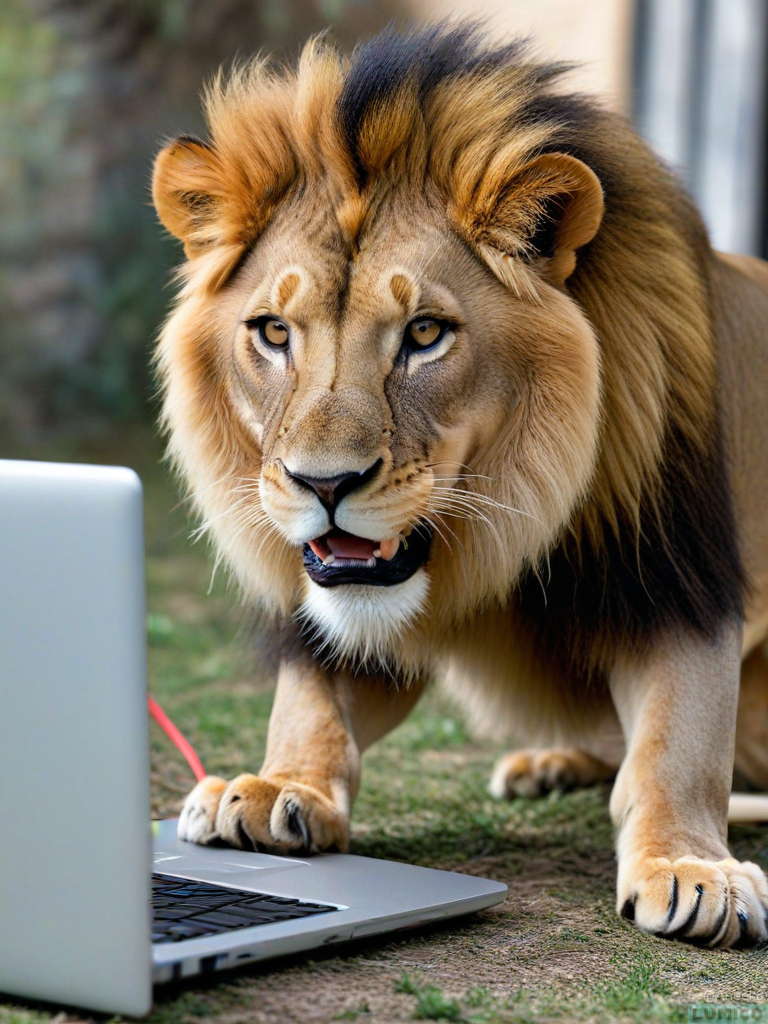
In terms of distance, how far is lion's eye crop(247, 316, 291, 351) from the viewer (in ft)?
6.38

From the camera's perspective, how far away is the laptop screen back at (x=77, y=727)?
48.9 inches

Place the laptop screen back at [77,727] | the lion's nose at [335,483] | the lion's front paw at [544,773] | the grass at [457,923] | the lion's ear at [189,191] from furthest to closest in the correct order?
the lion's front paw at [544,773] < the lion's ear at [189,191] < the lion's nose at [335,483] < the grass at [457,923] < the laptop screen back at [77,727]

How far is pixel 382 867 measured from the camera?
6.27 ft

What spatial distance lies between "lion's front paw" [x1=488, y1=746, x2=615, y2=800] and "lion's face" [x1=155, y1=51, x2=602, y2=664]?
0.76 metres

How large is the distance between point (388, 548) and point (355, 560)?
1.9 inches

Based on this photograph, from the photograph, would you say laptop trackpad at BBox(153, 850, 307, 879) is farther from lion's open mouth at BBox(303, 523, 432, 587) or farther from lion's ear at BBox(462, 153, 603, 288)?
lion's ear at BBox(462, 153, 603, 288)

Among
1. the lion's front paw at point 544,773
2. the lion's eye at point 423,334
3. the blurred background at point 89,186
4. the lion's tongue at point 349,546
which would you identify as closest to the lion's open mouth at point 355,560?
the lion's tongue at point 349,546

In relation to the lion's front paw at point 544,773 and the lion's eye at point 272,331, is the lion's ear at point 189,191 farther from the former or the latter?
the lion's front paw at point 544,773

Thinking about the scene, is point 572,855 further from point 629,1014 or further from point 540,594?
point 629,1014

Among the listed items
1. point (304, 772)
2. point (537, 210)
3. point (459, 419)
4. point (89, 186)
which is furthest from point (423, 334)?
point (89, 186)

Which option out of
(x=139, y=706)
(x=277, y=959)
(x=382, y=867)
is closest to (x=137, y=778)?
(x=139, y=706)

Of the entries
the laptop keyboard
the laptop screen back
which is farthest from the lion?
the laptop screen back

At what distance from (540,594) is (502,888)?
458 millimetres

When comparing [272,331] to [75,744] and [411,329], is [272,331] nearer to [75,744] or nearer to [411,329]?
[411,329]
